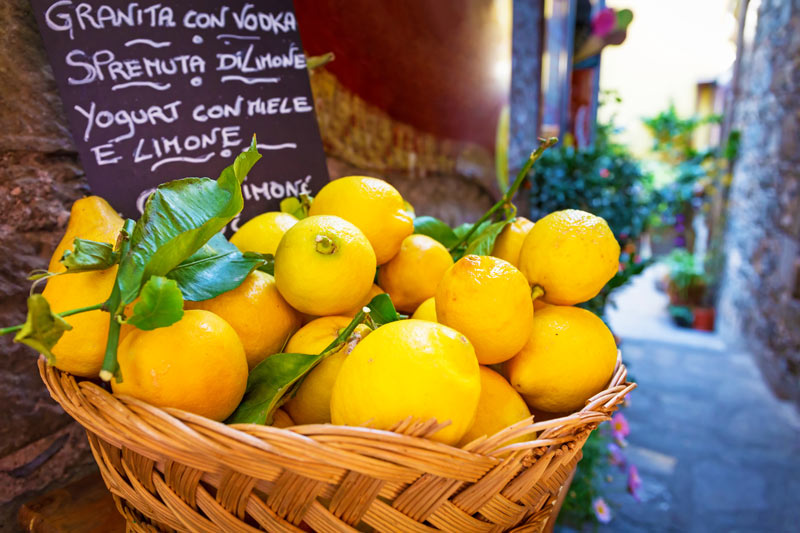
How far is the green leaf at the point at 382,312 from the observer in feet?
2.47

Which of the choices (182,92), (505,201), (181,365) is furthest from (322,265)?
(182,92)

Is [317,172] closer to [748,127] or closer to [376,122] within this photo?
[376,122]

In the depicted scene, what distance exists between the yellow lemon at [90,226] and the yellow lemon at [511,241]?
617 mm

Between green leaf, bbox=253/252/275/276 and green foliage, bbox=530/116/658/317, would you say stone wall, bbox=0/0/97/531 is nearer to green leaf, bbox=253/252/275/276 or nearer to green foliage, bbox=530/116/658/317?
green leaf, bbox=253/252/275/276

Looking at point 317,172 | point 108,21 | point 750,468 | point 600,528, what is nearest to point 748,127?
point 750,468

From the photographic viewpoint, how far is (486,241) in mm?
967

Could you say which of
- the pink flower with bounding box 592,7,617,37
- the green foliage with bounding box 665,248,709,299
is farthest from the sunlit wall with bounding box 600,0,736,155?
the pink flower with bounding box 592,7,617,37

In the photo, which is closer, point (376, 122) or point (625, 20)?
point (376, 122)

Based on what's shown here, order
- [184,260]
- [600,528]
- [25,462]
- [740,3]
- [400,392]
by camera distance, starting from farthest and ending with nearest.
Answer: [740,3], [600,528], [25,462], [184,260], [400,392]

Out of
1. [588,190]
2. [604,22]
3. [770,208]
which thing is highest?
[604,22]

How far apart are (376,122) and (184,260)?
1.11 m

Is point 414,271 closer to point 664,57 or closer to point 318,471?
point 318,471

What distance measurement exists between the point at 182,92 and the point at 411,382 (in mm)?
806

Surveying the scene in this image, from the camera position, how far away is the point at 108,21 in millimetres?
966
